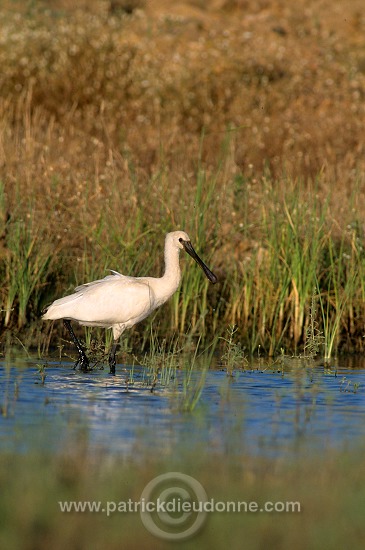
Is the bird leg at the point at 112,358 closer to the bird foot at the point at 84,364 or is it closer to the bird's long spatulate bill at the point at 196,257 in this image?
the bird foot at the point at 84,364

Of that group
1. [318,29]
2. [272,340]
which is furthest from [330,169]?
[318,29]

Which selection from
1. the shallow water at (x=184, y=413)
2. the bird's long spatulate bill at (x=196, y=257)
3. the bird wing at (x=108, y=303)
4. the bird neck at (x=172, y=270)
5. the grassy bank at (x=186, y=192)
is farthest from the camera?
the grassy bank at (x=186, y=192)

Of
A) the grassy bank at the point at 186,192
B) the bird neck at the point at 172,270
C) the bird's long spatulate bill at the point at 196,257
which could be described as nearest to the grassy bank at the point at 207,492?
the grassy bank at the point at 186,192

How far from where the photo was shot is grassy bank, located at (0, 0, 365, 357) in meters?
12.4

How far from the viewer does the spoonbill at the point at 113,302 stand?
35.3 ft

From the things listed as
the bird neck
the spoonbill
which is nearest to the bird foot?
the spoonbill

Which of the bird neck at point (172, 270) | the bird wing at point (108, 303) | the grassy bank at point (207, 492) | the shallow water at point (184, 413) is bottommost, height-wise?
the grassy bank at point (207, 492)

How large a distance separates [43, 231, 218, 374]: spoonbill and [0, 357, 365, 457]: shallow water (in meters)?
0.45

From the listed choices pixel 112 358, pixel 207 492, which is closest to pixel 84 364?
pixel 112 358

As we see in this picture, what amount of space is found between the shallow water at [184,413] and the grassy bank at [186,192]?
1.90 feet

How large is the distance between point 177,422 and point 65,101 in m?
15.1

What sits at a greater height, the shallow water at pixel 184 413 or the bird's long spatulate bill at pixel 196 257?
the bird's long spatulate bill at pixel 196 257

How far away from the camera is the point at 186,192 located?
1395cm

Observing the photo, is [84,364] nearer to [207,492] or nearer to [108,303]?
[108,303]
